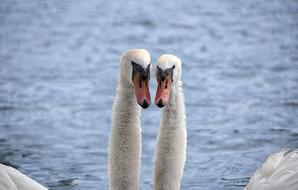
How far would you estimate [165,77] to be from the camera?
685 centimetres

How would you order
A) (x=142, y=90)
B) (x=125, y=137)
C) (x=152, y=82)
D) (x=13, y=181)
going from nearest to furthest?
(x=142, y=90) < (x=125, y=137) < (x=13, y=181) < (x=152, y=82)

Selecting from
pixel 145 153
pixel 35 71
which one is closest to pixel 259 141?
pixel 145 153

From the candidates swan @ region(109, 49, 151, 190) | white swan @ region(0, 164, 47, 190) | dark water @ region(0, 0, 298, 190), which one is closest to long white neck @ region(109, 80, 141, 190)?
swan @ region(109, 49, 151, 190)

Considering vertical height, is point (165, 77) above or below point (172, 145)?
above

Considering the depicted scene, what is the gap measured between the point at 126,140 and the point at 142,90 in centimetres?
44

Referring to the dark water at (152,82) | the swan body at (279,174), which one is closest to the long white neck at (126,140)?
the swan body at (279,174)

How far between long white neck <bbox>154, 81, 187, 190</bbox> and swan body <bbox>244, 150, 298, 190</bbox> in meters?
0.54

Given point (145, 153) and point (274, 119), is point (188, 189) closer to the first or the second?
point (145, 153)

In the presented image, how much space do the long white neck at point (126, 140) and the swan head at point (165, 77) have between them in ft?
0.85

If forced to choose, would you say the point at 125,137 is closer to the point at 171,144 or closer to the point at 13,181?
the point at 171,144

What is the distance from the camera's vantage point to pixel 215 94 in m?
11.9

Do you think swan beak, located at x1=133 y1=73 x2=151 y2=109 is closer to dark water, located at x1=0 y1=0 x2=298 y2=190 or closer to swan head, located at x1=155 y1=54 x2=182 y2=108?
swan head, located at x1=155 y1=54 x2=182 y2=108

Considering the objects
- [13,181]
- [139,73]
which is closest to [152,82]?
[13,181]

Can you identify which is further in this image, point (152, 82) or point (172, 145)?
point (152, 82)
